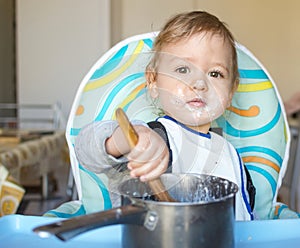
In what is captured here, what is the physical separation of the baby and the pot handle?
7 centimetres

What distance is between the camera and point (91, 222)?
1.15 ft

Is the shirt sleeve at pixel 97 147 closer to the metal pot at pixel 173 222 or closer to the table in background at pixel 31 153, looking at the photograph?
the metal pot at pixel 173 222

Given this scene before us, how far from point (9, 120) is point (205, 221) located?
9.35ft

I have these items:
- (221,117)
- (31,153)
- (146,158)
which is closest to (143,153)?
(146,158)

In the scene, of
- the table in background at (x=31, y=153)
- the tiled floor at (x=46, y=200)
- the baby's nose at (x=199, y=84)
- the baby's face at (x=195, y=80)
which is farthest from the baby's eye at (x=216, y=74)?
the tiled floor at (x=46, y=200)

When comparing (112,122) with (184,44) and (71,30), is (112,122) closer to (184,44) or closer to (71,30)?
(184,44)

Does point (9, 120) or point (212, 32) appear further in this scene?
point (9, 120)

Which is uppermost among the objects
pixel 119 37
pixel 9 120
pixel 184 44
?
pixel 184 44

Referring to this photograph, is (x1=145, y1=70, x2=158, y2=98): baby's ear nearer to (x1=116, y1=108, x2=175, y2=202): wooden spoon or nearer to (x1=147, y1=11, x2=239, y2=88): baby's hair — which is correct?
(x1=147, y1=11, x2=239, y2=88): baby's hair

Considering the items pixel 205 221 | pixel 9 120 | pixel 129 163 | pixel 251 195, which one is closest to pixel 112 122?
pixel 129 163

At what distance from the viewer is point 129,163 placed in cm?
47

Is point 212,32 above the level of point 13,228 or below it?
above

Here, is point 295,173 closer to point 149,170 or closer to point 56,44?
point 56,44

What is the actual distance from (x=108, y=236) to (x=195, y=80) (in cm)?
20
